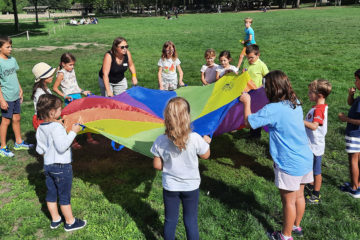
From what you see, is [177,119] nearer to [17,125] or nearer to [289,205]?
[289,205]

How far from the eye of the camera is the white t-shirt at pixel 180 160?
2514mm

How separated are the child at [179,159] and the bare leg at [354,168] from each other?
85.9 inches

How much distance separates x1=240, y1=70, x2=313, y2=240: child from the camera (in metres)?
2.75

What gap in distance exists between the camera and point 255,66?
5066 mm

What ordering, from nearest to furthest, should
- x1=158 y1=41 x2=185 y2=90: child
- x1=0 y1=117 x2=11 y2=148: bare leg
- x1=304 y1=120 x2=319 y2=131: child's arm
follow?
1. x1=304 y1=120 x2=319 y2=131: child's arm
2. x1=0 y1=117 x2=11 y2=148: bare leg
3. x1=158 y1=41 x2=185 y2=90: child

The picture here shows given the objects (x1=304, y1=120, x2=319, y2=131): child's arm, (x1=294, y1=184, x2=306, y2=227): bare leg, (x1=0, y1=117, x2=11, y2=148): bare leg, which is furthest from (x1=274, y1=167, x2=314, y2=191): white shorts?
(x1=0, y1=117, x2=11, y2=148): bare leg

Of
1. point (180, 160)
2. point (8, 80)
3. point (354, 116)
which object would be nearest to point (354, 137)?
point (354, 116)

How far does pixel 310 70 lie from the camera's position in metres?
10.3

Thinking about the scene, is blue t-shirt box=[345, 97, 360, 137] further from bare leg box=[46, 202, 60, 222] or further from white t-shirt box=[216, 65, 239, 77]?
bare leg box=[46, 202, 60, 222]

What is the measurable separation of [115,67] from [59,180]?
2.42m

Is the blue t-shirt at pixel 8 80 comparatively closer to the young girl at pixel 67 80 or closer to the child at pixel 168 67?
the young girl at pixel 67 80

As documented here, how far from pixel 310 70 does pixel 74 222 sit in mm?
9382

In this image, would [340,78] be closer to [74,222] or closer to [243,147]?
[243,147]

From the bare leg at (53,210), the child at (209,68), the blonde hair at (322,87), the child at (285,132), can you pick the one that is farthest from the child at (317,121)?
the bare leg at (53,210)
